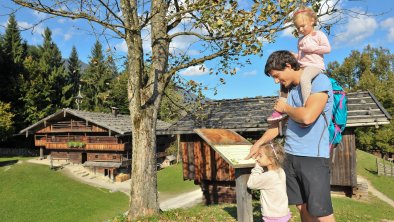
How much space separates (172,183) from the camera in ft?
91.8

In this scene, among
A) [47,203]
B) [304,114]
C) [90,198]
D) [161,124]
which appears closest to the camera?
[304,114]

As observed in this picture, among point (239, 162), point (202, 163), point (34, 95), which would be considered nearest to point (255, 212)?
point (239, 162)

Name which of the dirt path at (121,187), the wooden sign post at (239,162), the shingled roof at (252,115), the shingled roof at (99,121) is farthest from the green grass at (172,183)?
the wooden sign post at (239,162)

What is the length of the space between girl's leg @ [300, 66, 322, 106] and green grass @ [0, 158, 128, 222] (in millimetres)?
18653

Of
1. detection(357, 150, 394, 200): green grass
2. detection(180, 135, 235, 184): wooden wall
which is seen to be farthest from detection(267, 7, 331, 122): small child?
detection(357, 150, 394, 200): green grass

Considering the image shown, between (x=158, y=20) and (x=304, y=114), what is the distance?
663 cm

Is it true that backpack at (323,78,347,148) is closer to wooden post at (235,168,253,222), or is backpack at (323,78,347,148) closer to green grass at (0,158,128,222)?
wooden post at (235,168,253,222)

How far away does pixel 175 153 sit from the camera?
38656mm

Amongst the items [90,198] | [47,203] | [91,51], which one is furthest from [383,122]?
[91,51]

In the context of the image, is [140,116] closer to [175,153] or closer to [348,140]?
[348,140]

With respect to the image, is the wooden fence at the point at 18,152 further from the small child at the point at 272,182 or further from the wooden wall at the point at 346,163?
the small child at the point at 272,182

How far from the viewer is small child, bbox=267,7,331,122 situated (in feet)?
10.2

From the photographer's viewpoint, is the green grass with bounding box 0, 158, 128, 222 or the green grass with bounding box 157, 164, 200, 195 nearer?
the green grass with bounding box 0, 158, 128, 222

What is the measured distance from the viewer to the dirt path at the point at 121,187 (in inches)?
814
